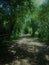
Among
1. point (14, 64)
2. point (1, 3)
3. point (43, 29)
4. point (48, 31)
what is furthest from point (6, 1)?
point (43, 29)

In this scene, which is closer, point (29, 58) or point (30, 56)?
point (29, 58)

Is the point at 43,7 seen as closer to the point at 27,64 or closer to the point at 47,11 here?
the point at 47,11

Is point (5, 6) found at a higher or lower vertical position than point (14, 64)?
higher

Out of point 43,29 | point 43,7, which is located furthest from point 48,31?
point 43,7

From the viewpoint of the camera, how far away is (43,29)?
26.2 meters

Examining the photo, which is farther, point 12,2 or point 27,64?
point 12,2

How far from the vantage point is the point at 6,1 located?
1341 cm

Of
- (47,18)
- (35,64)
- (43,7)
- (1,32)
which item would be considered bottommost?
(35,64)

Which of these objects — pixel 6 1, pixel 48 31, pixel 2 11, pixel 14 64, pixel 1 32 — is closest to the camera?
pixel 14 64

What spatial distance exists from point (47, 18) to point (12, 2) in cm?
1232

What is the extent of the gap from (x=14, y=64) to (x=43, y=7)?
19.6 metres

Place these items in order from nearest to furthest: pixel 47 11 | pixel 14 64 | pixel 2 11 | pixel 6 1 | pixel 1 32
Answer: pixel 14 64, pixel 6 1, pixel 2 11, pixel 1 32, pixel 47 11

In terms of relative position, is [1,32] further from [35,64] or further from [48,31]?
[35,64]

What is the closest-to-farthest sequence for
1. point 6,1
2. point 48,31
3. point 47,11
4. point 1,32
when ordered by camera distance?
1. point 6,1
2. point 1,32
3. point 48,31
4. point 47,11
